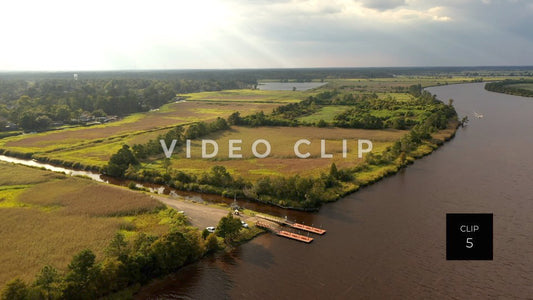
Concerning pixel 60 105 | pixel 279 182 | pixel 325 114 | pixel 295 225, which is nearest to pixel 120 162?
pixel 279 182

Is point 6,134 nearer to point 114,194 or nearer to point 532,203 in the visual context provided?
point 114,194

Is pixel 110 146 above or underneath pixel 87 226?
above

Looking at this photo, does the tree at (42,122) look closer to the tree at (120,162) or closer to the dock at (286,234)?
the tree at (120,162)

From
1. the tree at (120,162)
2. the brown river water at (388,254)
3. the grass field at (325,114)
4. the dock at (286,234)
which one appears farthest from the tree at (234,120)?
the dock at (286,234)

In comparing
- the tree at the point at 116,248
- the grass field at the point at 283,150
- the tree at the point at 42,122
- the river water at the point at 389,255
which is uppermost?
the tree at the point at 42,122

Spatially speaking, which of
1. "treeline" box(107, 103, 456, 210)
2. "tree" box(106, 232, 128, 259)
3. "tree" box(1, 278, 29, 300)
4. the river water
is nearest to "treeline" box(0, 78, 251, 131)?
"treeline" box(107, 103, 456, 210)

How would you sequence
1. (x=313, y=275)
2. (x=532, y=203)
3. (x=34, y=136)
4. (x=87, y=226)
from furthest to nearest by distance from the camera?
(x=34, y=136)
(x=532, y=203)
(x=87, y=226)
(x=313, y=275)

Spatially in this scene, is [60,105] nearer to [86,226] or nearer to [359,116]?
[86,226]

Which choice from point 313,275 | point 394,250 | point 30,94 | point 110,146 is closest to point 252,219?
point 313,275
